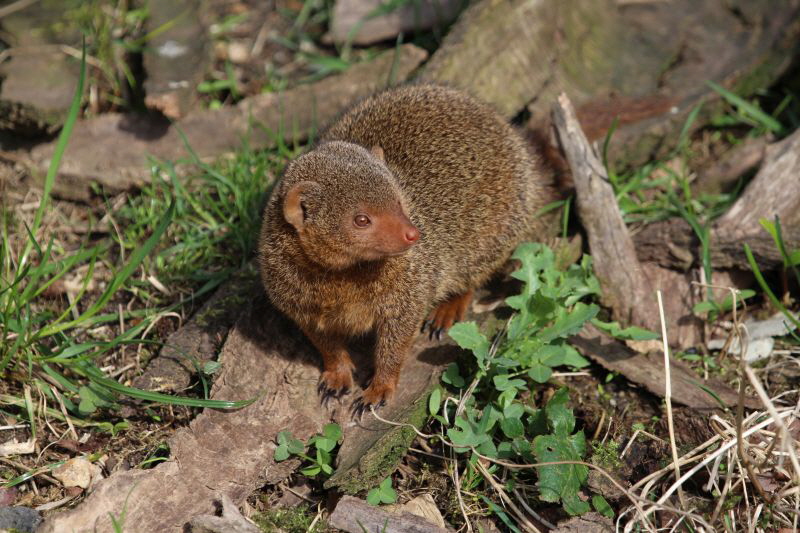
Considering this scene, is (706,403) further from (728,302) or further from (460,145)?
(460,145)

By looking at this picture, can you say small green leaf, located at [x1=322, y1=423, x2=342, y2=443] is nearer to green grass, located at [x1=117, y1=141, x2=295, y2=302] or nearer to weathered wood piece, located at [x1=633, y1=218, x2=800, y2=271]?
green grass, located at [x1=117, y1=141, x2=295, y2=302]

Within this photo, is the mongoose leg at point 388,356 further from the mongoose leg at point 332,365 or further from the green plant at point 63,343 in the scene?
the green plant at point 63,343

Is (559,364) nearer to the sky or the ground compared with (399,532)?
nearer to the sky

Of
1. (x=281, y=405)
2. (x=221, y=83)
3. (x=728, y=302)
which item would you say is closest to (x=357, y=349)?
(x=281, y=405)

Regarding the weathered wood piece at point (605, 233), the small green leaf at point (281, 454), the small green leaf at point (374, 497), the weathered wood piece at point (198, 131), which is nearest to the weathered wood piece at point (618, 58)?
the weathered wood piece at point (198, 131)


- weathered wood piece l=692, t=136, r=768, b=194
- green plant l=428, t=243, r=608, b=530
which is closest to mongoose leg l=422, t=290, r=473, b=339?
green plant l=428, t=243, r=608, b=530
